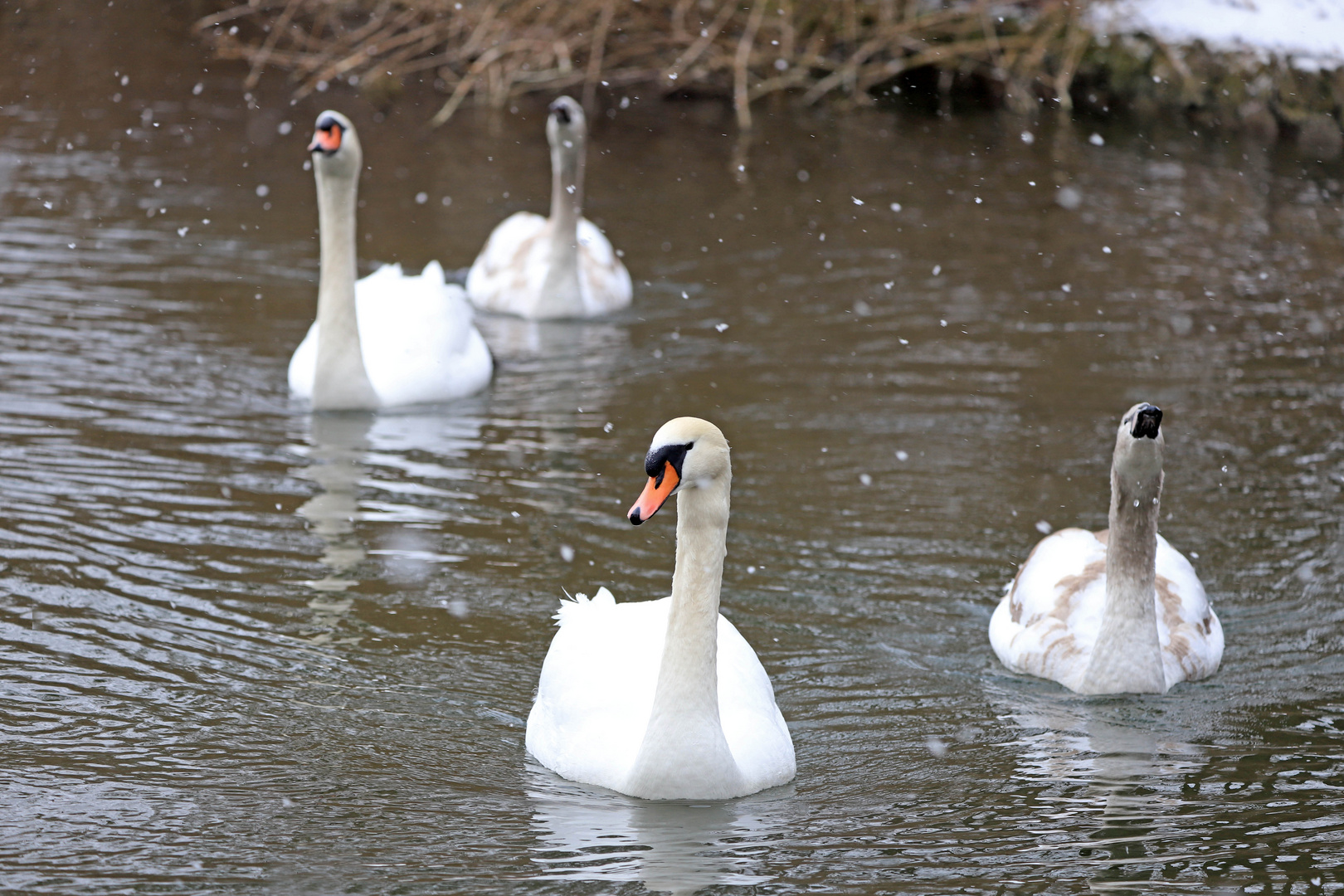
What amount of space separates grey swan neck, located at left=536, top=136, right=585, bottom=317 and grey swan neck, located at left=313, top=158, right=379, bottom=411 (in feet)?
7.88

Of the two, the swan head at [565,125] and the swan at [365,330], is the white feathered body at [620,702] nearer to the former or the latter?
the swan at [365,330]

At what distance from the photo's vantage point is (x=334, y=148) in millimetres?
9180

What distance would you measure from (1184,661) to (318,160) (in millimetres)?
5081

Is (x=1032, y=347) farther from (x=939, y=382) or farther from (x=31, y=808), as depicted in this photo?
(x=31, y=808)

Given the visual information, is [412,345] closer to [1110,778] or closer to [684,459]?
[684,459]

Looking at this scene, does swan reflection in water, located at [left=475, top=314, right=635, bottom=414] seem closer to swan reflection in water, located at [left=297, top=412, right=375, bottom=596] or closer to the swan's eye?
swan reflection in water, located at [left=297, top=412, right=375, bottom=596]

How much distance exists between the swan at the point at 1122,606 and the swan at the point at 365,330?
400cm

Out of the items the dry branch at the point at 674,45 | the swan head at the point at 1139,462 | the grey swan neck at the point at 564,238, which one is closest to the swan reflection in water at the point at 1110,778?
the swan head at the point at 1139,462

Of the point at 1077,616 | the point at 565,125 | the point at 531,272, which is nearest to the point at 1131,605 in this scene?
the point at 1077,616

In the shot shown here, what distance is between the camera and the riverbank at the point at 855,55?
17266mm

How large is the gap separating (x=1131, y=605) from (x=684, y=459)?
2042 mm

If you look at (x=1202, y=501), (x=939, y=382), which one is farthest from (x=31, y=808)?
(x=939, y=382)

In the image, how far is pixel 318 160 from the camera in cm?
927

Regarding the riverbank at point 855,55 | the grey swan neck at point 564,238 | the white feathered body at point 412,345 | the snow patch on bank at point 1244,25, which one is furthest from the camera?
the snow patch on bank at point 1244,25
